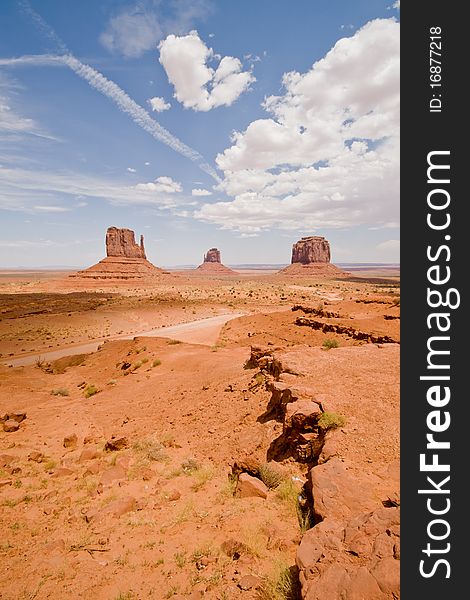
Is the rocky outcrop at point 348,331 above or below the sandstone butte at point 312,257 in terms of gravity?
below

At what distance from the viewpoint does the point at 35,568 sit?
193 inches

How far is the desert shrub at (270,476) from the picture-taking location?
6211mm

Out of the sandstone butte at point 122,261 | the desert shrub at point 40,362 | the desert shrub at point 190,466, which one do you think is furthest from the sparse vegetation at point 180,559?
the sandstone butte at point 122,261

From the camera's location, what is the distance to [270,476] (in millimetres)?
6320

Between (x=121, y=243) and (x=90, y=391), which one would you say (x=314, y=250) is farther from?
(x=90, y=391)

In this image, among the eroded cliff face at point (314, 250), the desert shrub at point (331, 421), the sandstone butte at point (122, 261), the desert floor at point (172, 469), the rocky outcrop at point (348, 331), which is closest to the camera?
the desert floor at point (172, 469)

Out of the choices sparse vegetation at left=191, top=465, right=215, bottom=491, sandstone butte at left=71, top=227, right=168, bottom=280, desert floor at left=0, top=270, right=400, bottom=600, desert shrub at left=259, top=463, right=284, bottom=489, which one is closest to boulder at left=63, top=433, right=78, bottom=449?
desert floor at left=0, top=270, right=400, bottom=600

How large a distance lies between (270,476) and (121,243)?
121416mm

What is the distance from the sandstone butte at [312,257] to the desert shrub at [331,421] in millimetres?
158405

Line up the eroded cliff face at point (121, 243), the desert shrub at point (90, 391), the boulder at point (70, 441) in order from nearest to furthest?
the boulder at point (70, 441)
the desert shrub at point (90, 391)
the eroded cliff face at point (121, 243)

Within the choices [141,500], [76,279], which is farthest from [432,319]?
[76,279]

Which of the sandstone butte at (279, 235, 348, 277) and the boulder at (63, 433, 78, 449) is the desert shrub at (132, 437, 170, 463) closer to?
the boulder at (63, 433, 78, 449)

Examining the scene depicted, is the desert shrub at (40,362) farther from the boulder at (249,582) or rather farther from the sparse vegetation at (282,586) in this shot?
the sparse vegetation at (282,586)

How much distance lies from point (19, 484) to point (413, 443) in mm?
8804
